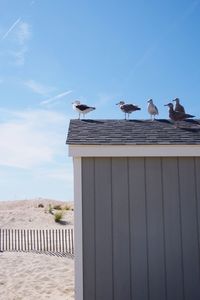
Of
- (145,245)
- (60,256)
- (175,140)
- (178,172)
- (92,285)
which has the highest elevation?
(175,140)

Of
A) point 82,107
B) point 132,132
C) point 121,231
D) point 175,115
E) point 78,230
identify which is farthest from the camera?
point 82,107

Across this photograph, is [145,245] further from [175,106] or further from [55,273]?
[55,273]

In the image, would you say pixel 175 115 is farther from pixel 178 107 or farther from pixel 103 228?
pixel 103 228

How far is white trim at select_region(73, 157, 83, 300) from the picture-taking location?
18.1 feet

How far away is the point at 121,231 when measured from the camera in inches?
224

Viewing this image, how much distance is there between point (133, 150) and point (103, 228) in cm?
124

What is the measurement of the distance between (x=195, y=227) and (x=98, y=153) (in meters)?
1.82

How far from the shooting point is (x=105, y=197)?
18.8ft

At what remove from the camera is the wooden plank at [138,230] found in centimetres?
561

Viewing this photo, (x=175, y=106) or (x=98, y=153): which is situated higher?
(x=175, y=106)

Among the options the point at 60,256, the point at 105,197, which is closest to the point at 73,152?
the point at 105,197

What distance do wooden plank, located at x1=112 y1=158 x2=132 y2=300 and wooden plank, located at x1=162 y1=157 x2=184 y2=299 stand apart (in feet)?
1.90

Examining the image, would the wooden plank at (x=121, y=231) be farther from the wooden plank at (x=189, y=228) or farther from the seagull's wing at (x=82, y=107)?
the seagull's wing at (x=82, y=107)

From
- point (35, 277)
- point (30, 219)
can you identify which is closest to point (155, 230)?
point (35, 277)
